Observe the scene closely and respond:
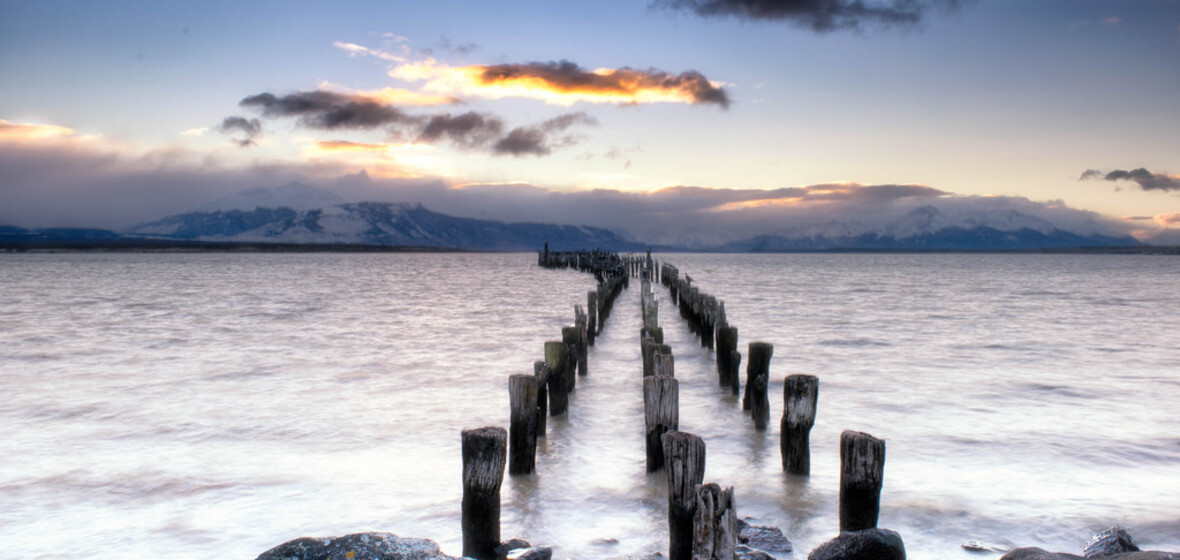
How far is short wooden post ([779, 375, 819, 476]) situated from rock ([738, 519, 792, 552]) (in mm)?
1303

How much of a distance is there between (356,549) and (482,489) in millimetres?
1067

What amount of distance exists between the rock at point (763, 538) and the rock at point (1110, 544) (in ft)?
5.96

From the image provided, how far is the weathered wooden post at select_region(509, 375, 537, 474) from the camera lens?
6.66 metres

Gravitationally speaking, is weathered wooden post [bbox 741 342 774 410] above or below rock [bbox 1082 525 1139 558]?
above

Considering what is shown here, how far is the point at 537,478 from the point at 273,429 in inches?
167

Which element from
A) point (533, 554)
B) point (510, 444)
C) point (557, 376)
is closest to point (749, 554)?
point (533, 554)

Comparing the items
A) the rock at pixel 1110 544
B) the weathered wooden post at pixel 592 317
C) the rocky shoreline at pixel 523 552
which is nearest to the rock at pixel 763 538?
the rocky shoreline at pixel 523 552

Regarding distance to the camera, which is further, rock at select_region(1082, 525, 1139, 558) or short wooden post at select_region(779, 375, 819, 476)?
short wooden post at select_region(779, 375, 819, 476)

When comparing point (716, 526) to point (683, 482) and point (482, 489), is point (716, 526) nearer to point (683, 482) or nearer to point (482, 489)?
point (683, 482)

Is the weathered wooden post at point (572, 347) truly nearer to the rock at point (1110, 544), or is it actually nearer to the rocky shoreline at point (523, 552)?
the rocky shoreline at point (523, 552)

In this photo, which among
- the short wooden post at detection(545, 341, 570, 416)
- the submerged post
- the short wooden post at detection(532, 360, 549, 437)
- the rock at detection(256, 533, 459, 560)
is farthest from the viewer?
the short wooden post at detection(545, 341, 570, 416)

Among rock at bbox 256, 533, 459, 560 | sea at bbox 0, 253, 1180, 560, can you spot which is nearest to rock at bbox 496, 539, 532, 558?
sea at bbox 0, 253, 1180, 560

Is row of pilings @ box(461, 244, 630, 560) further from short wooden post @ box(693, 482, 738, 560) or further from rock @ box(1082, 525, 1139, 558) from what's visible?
rock @ box(1082, 525, 1139, 558)

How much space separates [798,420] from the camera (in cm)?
665
